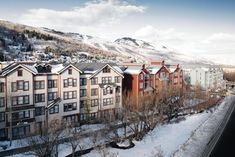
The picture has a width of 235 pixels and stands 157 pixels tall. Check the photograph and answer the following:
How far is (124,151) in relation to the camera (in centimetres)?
3775

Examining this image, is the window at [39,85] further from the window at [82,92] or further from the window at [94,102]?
the window at [94,102]

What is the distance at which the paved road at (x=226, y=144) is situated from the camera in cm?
3653

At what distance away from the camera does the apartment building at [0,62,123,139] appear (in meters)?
40.0

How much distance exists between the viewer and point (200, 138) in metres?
44.4

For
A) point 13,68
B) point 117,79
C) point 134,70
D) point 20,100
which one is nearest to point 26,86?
point 20,100

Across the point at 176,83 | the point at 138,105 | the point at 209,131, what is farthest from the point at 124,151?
the point at 176,83

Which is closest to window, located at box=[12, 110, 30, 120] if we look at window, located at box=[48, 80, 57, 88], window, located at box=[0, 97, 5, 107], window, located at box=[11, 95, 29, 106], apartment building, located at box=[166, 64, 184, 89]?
window, located at box=[11, 95, 29, 106]

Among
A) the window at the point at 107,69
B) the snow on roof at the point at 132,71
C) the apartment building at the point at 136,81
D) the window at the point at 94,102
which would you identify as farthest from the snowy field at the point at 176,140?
the window at the point at 107,69

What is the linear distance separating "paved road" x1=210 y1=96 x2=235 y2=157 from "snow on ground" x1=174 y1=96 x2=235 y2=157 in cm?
177

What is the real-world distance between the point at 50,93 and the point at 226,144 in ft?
90.7

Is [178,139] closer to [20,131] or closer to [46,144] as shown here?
[46,144]

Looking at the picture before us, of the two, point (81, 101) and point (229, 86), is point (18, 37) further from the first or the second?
point (81, 101)

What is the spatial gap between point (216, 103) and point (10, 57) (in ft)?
274

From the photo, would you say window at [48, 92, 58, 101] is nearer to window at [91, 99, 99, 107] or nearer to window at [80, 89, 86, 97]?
window at [80, 89, 86, 97]
